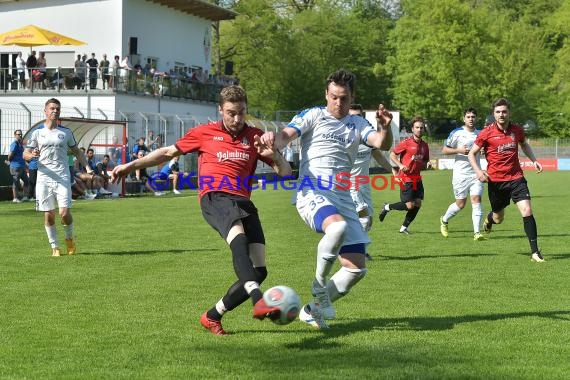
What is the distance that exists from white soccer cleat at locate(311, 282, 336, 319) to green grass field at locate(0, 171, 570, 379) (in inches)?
5.6

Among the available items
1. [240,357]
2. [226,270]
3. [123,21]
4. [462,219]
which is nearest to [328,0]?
[123,21]

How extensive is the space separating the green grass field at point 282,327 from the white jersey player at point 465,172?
57 centimetres

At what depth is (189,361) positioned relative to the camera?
6320 mm

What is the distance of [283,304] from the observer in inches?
252

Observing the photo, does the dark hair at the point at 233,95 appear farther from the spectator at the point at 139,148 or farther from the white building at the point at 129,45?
the white building at the point at 129,45

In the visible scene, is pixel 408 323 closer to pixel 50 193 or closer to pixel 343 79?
pixel 343 79

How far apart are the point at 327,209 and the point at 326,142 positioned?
A: 25.2 inches

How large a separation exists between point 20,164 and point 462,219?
40.9ft

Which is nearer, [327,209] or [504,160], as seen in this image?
[327,209]

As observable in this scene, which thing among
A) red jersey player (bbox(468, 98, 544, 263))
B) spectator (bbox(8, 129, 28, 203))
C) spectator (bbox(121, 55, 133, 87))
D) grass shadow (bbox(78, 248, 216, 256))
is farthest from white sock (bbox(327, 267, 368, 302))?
spectator (bbox(121, 55, 133, 87))

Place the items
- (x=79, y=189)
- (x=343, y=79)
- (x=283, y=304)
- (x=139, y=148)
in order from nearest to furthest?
(x=283, y=304) → (x=343, y=79) → (x=79, y=189) → (x=139, y=148)

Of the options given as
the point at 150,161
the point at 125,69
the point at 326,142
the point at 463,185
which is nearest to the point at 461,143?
the point at 463,185

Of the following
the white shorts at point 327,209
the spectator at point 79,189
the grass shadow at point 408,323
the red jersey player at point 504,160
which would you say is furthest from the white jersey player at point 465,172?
the spectator at point 79,189

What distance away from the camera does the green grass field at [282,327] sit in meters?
6.22
